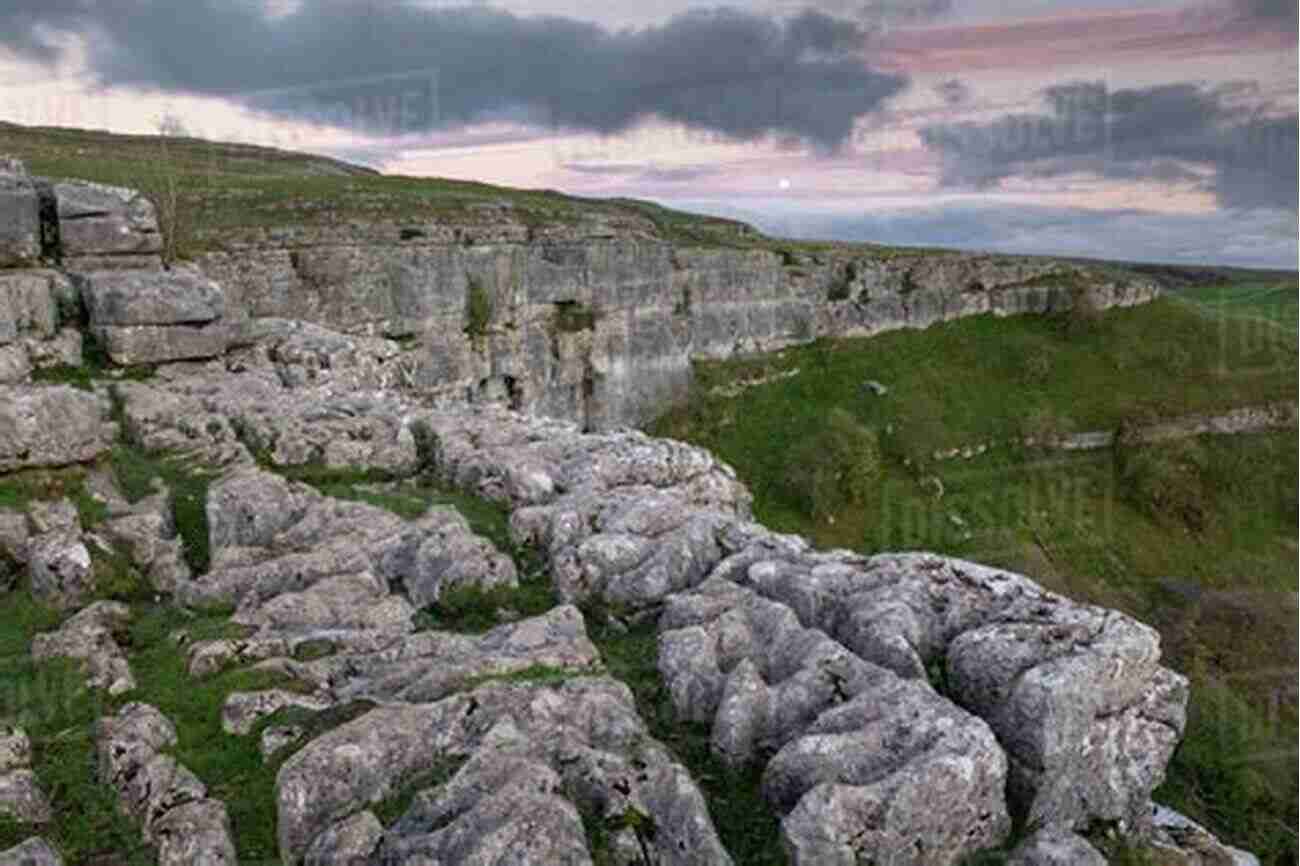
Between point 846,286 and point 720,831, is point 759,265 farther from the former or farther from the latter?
point 720,831

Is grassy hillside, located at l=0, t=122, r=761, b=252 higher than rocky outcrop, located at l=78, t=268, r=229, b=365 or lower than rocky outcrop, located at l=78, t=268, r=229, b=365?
higher

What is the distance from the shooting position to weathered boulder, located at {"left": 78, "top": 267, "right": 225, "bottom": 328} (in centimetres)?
3262

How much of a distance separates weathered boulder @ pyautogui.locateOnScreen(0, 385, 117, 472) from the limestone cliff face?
13.2 m

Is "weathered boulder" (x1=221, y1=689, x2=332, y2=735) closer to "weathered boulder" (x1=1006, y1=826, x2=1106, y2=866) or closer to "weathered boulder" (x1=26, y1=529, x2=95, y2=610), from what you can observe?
"weathered boulder" (x1=26, y1=529, x2=95, y2=610)

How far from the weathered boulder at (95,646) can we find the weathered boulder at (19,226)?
2252cm

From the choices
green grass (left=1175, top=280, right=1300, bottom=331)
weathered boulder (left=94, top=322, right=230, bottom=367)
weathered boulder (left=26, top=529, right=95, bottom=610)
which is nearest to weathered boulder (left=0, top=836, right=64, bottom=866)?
weathered boulder (left=26, top=529, right=95, bottom=610)

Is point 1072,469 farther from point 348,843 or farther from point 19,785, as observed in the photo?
point 19,785

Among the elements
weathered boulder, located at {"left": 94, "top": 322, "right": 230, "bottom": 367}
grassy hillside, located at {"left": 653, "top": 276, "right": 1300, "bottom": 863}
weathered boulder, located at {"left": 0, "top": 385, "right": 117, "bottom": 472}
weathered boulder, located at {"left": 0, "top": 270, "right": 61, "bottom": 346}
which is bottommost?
grassy hillside, located at {"left": 653, "top": 276, "right": 1300, "bottom": 863}

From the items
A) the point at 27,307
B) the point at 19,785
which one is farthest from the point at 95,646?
the point at 27,307

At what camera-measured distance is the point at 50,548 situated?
1894 cm

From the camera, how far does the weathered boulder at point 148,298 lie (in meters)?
32.6

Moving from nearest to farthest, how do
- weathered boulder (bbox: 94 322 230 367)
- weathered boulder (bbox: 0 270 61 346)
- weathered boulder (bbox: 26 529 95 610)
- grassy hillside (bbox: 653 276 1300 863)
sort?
weathered boulder (bbox: 26 529 95 610), weathered boulder (bbox: 0 270 61 346), weathered boulder (bbox: 94 322 230 367), grassy hillside (bbox: 653 276 1300 863)

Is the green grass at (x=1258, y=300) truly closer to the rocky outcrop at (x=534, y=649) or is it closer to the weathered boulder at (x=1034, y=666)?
the rocky outcrop at (x=534, y=649)

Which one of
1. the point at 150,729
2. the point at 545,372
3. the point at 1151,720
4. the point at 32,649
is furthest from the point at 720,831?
the point at 545,372
